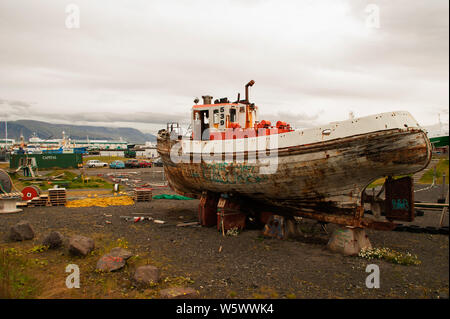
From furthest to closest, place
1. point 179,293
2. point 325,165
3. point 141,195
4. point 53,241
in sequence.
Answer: point 141,195 < point 53,241 < point 325,165 < point 179,293

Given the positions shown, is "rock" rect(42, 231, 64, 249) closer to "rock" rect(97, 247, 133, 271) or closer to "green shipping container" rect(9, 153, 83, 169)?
"rock" rect(97, 247, 133, 271)

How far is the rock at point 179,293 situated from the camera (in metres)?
5.54

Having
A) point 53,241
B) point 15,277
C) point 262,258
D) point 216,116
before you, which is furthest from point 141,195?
point 262,258

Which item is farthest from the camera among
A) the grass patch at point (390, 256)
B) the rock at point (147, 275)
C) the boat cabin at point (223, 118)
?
the boat cabin at point (223, 118)

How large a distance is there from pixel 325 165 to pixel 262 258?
3155mm

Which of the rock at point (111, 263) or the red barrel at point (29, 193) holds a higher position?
the red barrel at point (29, 193)

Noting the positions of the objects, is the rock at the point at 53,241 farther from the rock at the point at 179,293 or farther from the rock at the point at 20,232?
the rock at the point at 179,293

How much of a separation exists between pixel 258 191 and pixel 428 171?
21.4 metres

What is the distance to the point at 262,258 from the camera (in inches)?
317

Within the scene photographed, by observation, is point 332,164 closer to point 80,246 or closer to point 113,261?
point 113,261

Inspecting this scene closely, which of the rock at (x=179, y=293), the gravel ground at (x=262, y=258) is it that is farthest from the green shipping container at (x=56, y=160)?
the rock at (x=179, y=293)

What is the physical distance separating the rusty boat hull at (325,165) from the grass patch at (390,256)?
109 centimetres

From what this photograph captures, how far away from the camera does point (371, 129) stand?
740cm
